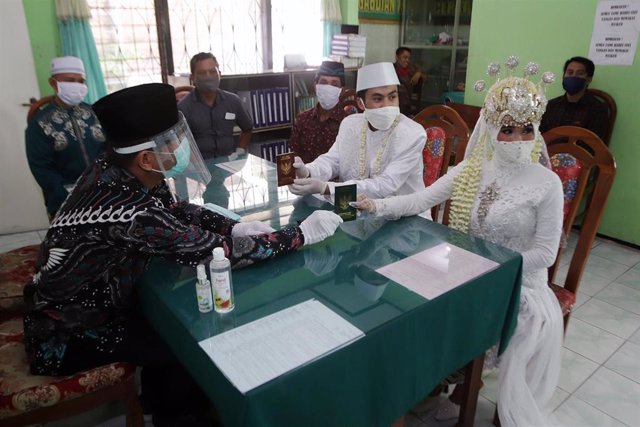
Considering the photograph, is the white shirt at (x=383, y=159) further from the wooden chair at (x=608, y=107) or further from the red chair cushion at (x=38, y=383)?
the wooden chair at (x=608, y=107)

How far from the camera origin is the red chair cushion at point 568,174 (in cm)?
181

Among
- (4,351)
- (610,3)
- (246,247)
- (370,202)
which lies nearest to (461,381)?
(370,202)

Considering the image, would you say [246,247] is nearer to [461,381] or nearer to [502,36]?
[461,381]

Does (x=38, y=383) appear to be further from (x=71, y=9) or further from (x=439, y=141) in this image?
(x=71, y=9)

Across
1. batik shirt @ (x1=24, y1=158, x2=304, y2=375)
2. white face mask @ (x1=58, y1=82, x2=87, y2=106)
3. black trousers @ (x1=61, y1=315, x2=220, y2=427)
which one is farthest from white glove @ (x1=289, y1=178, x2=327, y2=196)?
white face mask @ (x1=58, y1=82, x2=87, y2=106)

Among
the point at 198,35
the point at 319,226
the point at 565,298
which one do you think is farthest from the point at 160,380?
the point at 198,35

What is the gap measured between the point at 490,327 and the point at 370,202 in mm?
601

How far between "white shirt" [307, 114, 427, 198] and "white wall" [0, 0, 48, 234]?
230cm

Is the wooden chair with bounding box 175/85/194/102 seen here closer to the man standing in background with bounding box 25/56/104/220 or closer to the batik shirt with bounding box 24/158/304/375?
Result: the man standing in background with bounding box 25/56/104/220

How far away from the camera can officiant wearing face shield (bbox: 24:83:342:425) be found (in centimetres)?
126

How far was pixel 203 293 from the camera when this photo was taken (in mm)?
1141

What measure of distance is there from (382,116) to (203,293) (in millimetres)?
1350

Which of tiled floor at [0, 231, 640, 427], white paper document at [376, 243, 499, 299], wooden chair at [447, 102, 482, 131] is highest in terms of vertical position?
wooden chair at [447, 102, 482, 131]

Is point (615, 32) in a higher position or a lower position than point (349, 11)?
lower
